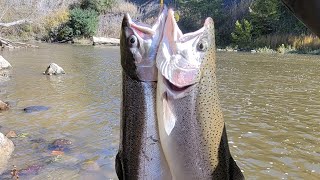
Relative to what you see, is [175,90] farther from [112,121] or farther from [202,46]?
[112,121]

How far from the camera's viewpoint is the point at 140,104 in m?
2.34

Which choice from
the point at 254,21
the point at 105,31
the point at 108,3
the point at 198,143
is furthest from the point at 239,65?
the point at 108,3

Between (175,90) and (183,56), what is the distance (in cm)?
18

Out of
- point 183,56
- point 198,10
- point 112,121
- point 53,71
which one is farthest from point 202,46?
point 198,10

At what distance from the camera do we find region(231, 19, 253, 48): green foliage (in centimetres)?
3603

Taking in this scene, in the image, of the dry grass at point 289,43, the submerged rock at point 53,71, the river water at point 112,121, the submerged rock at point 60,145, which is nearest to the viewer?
the river water at point 112,121

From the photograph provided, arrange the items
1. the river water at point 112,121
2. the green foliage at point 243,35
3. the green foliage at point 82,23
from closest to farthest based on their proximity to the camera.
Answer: the river water at point 112,121, the green foliage at point 243,35, the green foliage at point 82,23

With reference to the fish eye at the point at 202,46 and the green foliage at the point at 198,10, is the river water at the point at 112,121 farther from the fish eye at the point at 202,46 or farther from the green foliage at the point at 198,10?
the green foliage at the point at 198,10

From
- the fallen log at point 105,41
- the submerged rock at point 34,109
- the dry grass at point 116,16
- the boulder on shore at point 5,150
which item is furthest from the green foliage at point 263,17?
the boulder on shore at point 5,150

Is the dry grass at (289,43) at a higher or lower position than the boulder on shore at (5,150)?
higher

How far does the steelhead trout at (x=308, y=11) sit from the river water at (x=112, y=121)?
5.41 m

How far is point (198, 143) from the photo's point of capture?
7.72 feet

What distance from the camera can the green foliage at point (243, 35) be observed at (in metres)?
36.0

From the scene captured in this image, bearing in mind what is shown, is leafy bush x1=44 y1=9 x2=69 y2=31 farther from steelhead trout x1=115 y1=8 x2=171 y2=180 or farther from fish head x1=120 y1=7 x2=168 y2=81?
fish head x1=120 y1=7 x2=168 y2=81
